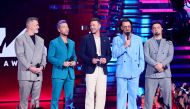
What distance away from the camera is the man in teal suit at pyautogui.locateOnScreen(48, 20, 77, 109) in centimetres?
619

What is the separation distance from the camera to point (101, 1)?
7938 mm

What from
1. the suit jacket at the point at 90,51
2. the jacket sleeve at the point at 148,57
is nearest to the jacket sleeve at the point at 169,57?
the jacket sleeve at the point at 148,57

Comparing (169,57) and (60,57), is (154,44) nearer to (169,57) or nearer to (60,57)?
(169,57)

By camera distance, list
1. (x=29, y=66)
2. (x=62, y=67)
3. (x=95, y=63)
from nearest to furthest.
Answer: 1. (x=29, y=66)
2. (x=95, y=63)
3. (x=62, y=67)

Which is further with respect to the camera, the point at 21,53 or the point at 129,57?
the point at 129,57

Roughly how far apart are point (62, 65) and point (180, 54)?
118 inches

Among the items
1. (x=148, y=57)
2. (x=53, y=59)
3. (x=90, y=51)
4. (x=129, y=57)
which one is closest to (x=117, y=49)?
(x=129, y=57)

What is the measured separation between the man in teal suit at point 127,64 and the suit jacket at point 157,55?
0.56 ft

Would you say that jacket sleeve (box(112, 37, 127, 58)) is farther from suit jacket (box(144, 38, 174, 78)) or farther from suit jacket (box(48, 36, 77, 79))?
suit jacket (box(48, 36, 77, 79))

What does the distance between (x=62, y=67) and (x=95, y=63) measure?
0.53 metres

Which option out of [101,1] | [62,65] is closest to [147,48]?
[62,65]

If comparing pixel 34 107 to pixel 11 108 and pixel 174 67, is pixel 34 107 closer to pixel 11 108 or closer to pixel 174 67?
pixel 11 108

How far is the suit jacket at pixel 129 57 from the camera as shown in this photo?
20.4ft

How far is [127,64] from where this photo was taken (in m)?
6.25
